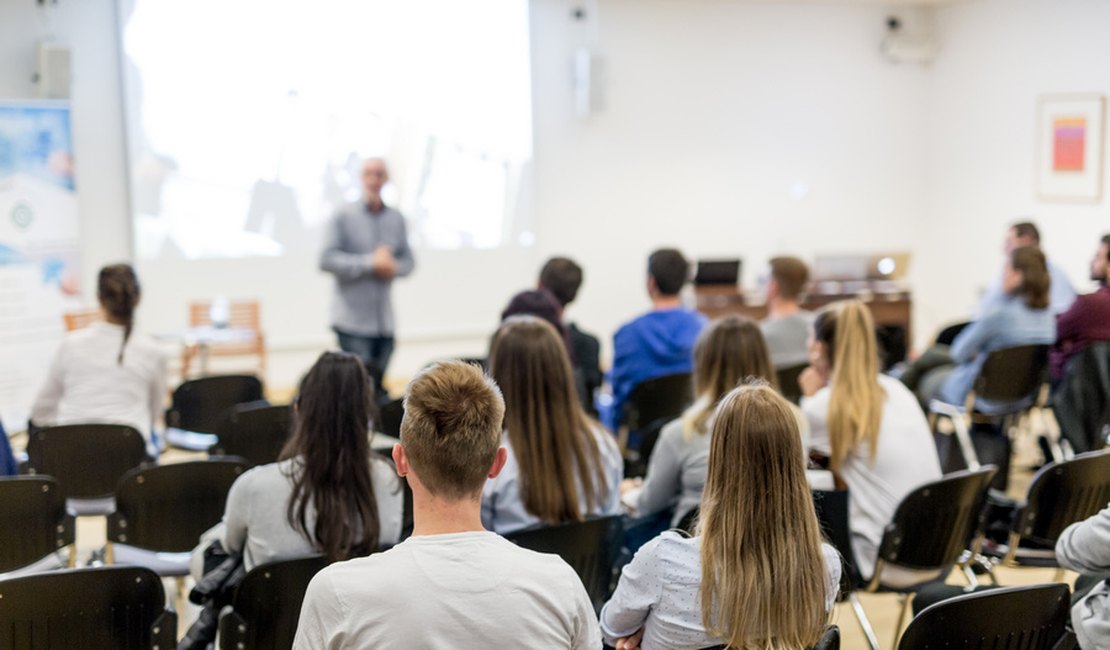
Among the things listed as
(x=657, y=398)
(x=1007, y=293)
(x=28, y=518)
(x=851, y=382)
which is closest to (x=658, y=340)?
(x=657, y=398)

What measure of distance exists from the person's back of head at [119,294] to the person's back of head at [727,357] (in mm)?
2386

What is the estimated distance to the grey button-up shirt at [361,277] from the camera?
20.9 feet

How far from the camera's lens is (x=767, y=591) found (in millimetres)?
1981

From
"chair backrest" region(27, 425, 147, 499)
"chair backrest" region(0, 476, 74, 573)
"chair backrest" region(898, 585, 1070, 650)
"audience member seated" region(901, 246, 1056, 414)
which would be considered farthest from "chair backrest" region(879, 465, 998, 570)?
"chair backrest" region(27, 425, 147, 499)

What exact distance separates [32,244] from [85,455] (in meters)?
3.54

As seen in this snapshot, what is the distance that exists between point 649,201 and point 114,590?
7701mm

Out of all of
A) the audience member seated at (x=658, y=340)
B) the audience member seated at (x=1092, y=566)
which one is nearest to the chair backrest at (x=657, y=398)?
the audience member seated at (x=658, y=340)

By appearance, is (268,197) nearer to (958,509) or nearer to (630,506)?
(630,506)

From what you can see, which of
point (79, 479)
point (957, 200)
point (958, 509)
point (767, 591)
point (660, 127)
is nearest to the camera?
point (767, 591)

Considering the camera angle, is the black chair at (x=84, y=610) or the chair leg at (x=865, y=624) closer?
the black chair at (x=84, y=610)

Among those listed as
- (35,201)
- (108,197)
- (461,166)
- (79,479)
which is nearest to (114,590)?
(79,479)

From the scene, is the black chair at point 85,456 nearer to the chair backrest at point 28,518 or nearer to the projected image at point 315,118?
the chair backrest at point 28,518

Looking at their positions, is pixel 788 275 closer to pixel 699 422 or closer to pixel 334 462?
pixel 699 422

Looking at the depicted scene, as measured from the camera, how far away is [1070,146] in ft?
29.1
